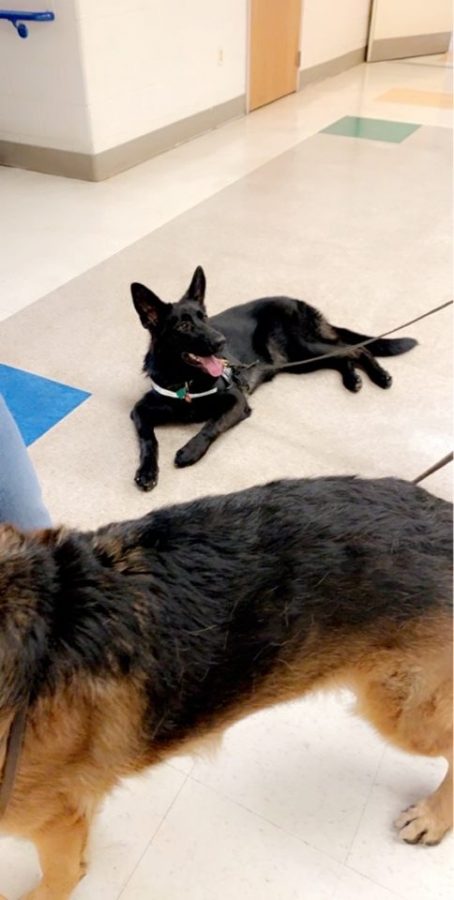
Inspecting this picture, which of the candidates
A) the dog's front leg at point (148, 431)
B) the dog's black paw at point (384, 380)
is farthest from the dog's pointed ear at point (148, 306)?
the dog's black paw at point (384, 380)

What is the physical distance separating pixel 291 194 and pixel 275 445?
123 inches

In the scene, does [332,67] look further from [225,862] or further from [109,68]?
[225,862]

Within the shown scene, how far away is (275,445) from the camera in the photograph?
99.4 inches

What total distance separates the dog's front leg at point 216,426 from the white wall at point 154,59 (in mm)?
3423

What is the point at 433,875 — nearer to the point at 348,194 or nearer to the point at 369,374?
the point at 369,374

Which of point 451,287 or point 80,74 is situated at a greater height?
point 80,74

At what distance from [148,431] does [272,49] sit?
6319mm

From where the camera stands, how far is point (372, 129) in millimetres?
6430

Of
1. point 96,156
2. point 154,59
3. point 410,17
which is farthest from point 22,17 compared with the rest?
point 410,17

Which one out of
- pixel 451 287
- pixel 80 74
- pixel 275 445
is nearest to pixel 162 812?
pixel 275 445

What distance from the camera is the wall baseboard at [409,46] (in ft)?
31.2

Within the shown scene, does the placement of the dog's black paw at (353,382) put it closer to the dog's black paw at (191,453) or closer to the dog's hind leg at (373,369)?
the dog's hind leg at (373,369)

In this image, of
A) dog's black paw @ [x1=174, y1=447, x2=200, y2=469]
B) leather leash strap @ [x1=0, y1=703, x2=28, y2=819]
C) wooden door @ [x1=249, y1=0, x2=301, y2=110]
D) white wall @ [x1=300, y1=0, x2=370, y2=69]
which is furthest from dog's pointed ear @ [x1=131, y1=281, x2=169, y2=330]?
white wall @ [x1=300, y1=0, x2=370, y2=69]

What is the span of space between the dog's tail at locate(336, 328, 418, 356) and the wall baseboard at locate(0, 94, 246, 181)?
3.15 metres
